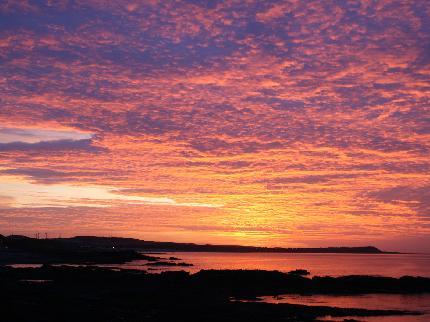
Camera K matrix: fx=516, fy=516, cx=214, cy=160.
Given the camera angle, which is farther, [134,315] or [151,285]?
[151,285]

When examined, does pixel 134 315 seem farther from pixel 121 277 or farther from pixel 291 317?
pixel 121 277

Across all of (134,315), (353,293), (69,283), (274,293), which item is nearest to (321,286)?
(353,293)

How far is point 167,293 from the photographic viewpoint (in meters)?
49.8

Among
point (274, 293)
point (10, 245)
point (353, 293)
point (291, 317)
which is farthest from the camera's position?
point (10, 245)

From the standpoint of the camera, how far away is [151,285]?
56.6 meters

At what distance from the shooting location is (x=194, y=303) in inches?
1724

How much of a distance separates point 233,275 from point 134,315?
30.4 meters

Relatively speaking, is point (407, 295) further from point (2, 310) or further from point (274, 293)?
point (2, 310)

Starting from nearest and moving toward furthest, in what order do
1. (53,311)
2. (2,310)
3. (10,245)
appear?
(2,310) < (53,311) < (10,245)

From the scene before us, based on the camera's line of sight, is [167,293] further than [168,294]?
Yes

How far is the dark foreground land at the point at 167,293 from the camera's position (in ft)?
116

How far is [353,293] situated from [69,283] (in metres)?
32.8

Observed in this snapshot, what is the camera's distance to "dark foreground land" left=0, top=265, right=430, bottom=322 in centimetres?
3528

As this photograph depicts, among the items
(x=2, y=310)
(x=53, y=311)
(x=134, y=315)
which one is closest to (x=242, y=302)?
(x=134, y=315)
